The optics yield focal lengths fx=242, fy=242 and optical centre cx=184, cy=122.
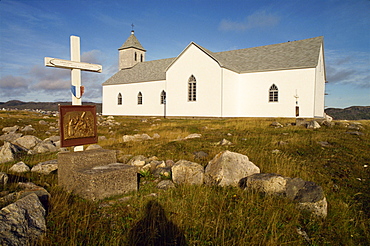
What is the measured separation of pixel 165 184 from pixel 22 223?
311 centimetres

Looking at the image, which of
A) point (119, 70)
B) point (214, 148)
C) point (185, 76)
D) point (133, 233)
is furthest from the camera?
point (119, 70)

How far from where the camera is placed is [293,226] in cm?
400

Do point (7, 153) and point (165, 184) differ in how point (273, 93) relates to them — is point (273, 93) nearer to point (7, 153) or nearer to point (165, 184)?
point (165, 184)

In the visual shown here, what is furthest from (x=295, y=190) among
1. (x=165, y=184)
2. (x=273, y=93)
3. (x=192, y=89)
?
(x=192, y=89)

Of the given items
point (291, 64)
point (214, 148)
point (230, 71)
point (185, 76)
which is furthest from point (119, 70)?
point (214, 148)

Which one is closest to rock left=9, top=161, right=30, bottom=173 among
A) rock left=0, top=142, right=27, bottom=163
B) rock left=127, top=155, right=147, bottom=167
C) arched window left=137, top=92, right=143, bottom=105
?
rock left=0, top=142, right=27, bottom=163

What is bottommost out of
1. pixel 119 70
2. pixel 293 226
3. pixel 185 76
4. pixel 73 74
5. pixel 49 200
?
pixel 293 226

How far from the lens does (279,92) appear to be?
28.7 metres

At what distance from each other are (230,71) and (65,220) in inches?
1110

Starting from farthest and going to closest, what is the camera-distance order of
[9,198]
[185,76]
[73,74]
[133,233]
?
[185,76]
[73,74]
[9,198]
[133,233]

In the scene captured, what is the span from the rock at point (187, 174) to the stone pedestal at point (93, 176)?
41.7 inches

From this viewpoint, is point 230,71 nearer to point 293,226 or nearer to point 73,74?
point 73,74

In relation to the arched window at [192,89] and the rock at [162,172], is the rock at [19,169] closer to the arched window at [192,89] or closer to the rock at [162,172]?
the rock at [162,172]

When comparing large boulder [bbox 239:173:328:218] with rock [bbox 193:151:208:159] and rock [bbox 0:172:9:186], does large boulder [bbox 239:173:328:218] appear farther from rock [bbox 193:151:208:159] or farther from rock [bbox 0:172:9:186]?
rock [bbox 0:172:9:186]
